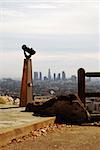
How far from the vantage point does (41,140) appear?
8625mm

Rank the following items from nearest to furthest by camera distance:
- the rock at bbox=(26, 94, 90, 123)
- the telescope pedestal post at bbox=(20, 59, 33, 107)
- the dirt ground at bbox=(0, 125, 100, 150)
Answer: the dirt ground at bbox=(0, 125, 100, 150)
the rock at bbox=(26, 94, 90, 123)
the telescope pedestal post at bbox=(20, 59, 33, 107)

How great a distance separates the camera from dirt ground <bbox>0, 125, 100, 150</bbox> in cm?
786

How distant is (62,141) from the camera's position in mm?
8516

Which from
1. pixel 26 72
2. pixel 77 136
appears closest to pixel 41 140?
pixel 77 136

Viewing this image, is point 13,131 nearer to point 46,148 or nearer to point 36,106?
point 46,148

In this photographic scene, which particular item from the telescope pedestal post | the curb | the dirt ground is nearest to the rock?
the curb

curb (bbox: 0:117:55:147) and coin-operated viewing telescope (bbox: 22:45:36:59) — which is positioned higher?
coin-operated viewing telescope (bbox: 22:45:36:59)

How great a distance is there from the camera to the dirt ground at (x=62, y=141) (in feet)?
25.8

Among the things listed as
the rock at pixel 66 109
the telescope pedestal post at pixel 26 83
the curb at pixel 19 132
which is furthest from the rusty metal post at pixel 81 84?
the telescope pedestal post at pixel 26 83

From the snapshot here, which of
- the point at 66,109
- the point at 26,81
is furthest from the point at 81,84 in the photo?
the point at 26,81

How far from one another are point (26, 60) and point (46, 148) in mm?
8853

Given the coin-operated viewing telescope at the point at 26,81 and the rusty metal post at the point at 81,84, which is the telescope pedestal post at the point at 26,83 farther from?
the rusty metal post at the point at 81,84

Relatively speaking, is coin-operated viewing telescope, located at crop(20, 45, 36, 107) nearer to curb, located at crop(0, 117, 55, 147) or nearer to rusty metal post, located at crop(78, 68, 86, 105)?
rusty metal post, located at crop(78, 68, 86, 105)

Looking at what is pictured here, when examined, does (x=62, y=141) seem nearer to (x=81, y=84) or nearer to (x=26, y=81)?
(x=81, y=84)
